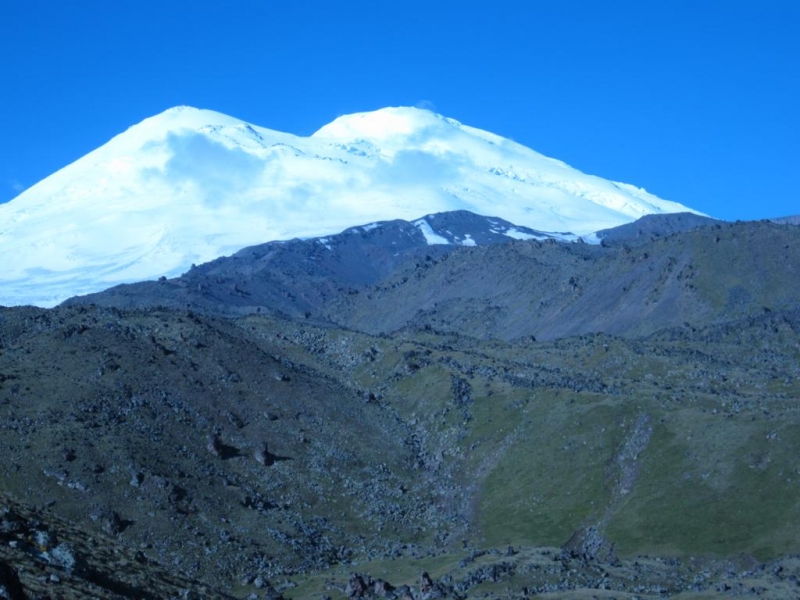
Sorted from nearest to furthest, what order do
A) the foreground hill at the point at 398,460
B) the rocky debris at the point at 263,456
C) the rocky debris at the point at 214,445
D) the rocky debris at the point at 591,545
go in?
1. the foreground hill at the point at 398,460
2. the rocky debris at the point at 591,545
3. the rocky debris at the point at 214,445
4. the rocky debris at the point at 263,456

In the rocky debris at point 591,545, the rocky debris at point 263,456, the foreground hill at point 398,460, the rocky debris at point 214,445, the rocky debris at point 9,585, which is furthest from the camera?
the rocky debris at point 263,456

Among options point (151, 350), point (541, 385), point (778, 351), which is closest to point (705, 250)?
point (778, 351)

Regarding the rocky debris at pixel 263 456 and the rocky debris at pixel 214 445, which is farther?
the rocky debris at pixel 263 456

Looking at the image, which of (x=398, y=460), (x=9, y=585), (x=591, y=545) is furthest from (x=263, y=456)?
(x=9, y=585)

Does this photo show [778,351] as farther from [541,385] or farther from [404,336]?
[404,336]

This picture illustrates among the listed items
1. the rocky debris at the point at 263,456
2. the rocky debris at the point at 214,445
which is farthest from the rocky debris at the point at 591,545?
the rocky debris at the point at 214,445

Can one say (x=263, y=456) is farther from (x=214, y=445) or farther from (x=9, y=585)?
(x=9, y=585)

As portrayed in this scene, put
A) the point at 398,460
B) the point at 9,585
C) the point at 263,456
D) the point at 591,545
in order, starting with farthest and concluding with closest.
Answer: the point at 398,460 < the point at 263,456 < the point at 591,545 < the point at 9,585

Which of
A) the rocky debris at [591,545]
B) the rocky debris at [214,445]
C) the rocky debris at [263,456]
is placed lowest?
the rocky debris at [591,545]

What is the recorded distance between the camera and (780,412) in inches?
3209

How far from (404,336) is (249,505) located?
223 ft

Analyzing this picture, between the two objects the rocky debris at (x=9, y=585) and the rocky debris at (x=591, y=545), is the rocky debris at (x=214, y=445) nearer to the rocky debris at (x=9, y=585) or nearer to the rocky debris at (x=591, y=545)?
the rocky debris at (x=591, y=545)

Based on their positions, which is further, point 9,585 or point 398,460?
point 398,460

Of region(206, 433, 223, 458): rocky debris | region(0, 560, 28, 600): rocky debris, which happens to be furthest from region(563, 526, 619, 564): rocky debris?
region(0, 560, 28, 600): rocky debris
